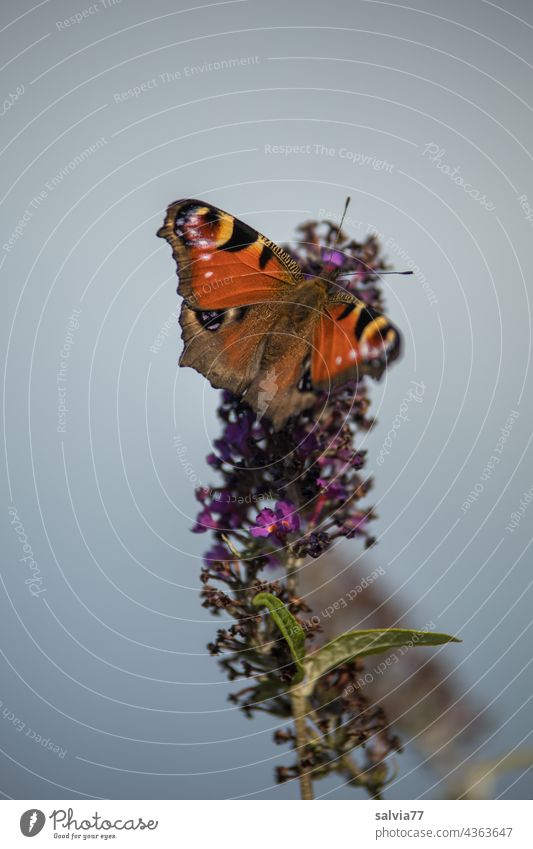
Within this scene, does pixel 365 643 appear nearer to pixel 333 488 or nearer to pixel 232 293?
pixel 333 488

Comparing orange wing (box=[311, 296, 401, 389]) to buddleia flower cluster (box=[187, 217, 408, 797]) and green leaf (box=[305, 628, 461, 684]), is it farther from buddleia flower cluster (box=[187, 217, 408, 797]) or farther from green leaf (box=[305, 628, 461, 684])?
green leaf (box=[305, 628, 461, 684])

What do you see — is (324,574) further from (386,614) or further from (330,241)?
(330,241)

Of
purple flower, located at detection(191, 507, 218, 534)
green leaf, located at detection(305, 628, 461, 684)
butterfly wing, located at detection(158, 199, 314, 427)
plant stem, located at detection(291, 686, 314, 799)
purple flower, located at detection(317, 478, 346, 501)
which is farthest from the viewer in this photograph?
butterfly wing, located at detection(158, 199, 314, 427)

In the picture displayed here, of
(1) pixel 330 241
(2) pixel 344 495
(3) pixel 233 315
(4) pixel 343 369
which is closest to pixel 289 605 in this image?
Answer: (2) pixel 344 495

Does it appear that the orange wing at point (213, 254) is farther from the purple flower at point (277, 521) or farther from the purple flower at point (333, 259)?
the purple flower at point (277, 521)

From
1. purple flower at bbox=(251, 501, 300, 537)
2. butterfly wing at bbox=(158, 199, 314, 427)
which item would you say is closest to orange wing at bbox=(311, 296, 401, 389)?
butterfly wing at bbox=(158, 199, 314, 427)

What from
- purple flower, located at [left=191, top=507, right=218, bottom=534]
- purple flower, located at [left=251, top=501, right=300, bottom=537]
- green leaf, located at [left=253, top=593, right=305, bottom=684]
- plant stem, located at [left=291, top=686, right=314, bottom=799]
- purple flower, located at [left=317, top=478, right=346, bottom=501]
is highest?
purple flower, located at [left=191, top=507, right=218, bottom=534]
